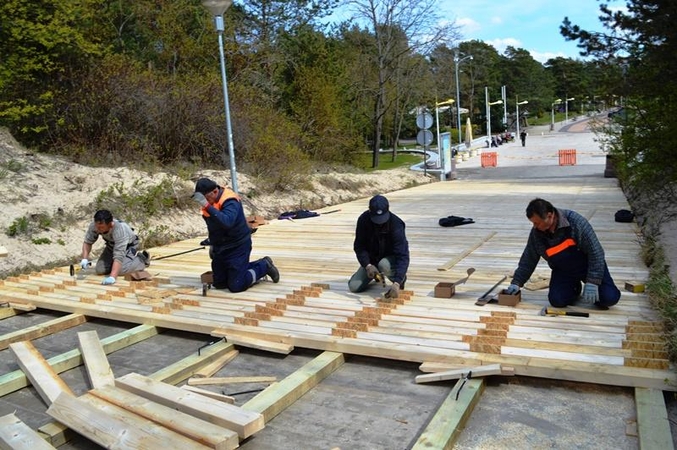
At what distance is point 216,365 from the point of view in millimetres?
4047

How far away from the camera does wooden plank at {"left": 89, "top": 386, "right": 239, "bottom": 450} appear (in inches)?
110

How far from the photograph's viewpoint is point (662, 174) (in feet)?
34.2

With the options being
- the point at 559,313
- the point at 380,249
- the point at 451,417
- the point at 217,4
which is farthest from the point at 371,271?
the point at 217,4

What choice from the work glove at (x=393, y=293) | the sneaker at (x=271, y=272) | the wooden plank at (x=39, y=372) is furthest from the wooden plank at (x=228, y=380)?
the sneaker at (x=271, y=272)

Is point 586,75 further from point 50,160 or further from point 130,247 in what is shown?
point 50,160

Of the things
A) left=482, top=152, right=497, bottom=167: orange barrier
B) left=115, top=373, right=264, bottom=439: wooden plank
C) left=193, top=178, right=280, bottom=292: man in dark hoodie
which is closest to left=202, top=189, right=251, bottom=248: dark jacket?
left=193, top=178, right=280, bottom=292: man in dark hoodie

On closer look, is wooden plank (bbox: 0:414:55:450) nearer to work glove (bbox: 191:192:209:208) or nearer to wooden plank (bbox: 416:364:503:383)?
wooden plank (bbox: 416:364:503:383)

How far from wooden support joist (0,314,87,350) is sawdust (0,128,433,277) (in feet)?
10.1

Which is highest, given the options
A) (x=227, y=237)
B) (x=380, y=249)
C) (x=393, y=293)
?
(x=227, y=237)

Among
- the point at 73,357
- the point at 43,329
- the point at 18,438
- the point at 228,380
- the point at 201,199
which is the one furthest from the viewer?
the point at 201,199

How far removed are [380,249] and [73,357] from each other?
2.78 metres

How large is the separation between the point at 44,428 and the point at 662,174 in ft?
34.6

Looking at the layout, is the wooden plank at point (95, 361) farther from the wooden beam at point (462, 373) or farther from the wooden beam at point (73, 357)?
the wooden beam at point (462, 373)

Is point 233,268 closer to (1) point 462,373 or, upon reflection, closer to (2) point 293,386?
(2) point 293,386
